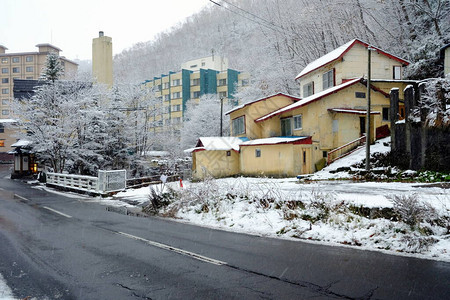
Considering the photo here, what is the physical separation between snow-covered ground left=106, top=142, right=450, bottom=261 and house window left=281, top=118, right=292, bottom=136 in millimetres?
19299

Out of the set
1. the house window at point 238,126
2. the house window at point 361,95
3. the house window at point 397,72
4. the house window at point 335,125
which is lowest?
the house window at point 335,125

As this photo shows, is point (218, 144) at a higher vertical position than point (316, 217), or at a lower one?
higher

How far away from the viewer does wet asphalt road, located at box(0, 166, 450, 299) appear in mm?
5246

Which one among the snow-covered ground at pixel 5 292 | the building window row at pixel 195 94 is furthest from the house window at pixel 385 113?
the building window row at pixel 195 94

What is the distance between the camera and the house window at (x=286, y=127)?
32406 mm

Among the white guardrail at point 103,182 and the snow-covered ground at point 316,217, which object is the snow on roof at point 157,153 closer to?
the white guardrail at point 103,182

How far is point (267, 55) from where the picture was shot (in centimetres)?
5338

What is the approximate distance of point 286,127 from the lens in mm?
33156

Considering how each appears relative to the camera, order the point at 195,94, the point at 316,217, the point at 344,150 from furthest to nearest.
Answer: the point at 195,94 → the point at 344,150 → the point at 316,217

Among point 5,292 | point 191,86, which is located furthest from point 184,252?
point 191,86

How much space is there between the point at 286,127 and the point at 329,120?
542 centimetres

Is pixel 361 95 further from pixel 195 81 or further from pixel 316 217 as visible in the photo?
pixel 195 81

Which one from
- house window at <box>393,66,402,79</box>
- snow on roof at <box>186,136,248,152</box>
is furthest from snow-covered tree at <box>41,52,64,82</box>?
house window at <box>393,66,402,79</box>

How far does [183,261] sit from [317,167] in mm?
22266
